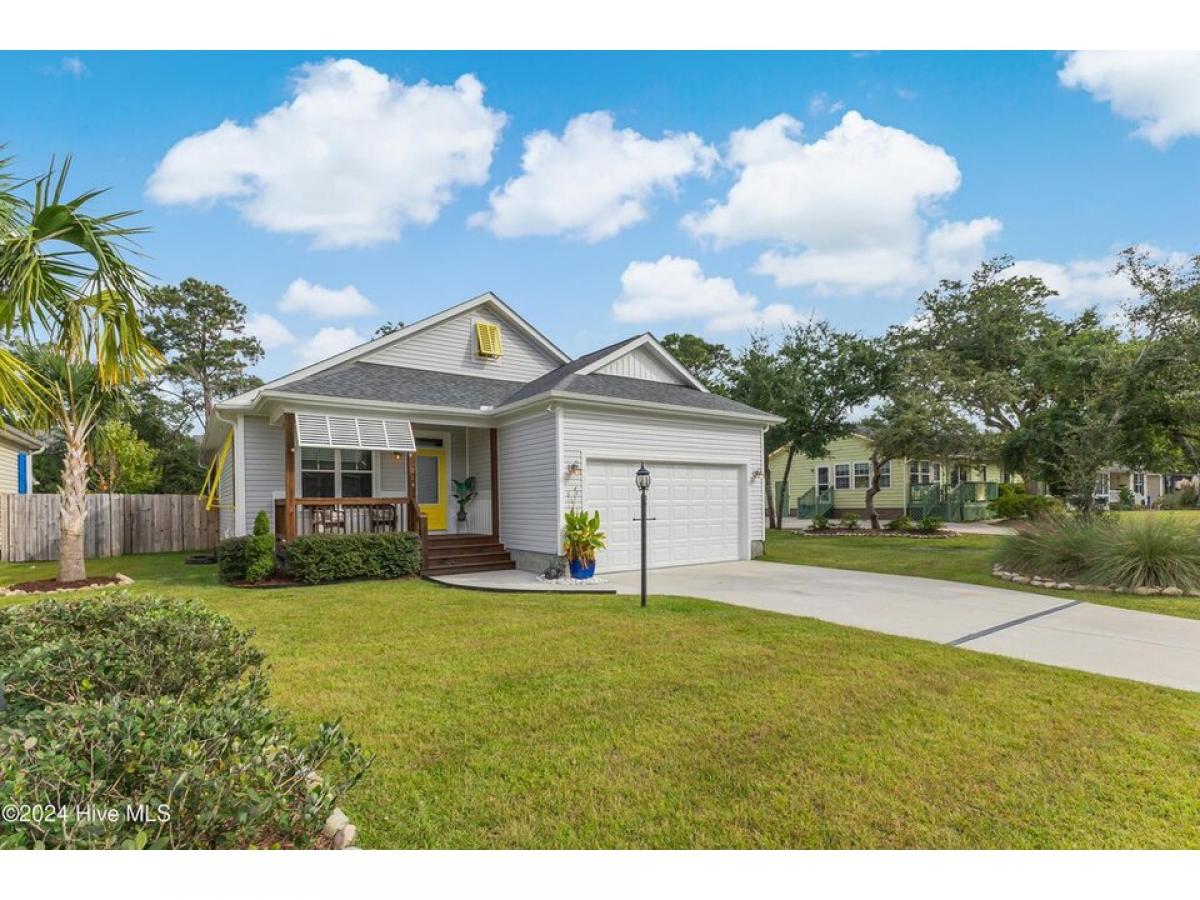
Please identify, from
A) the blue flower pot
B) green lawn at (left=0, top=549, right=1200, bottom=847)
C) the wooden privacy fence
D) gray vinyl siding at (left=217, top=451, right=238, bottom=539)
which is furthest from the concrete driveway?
the wooden privacy fence

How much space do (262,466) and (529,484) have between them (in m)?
5.24

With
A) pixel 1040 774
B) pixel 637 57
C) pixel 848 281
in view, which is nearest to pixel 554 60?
pixel 637 57

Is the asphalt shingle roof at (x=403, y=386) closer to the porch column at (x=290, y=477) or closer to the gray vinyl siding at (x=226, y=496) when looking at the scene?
the porch column at (x=290, y=477)

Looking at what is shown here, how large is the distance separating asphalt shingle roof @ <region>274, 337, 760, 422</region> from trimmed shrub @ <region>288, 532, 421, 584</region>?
2.63 metres

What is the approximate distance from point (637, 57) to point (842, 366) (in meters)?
18.8

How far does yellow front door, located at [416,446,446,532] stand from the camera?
42.5 feet

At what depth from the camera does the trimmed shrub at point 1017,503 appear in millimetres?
22344

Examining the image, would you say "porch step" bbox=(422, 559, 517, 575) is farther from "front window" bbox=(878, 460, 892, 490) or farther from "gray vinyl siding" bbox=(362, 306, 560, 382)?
"front window" bbox=(878, 460, 892, 490)

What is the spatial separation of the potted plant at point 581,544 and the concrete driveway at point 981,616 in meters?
0.57

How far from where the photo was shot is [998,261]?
27.0 m

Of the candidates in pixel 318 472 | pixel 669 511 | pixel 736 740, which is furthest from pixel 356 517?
pixel 736 740

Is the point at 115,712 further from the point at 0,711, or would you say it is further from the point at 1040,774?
the point at 1040,774

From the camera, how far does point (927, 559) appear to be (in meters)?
12.8

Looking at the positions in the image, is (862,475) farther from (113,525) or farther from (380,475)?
(113,525)
